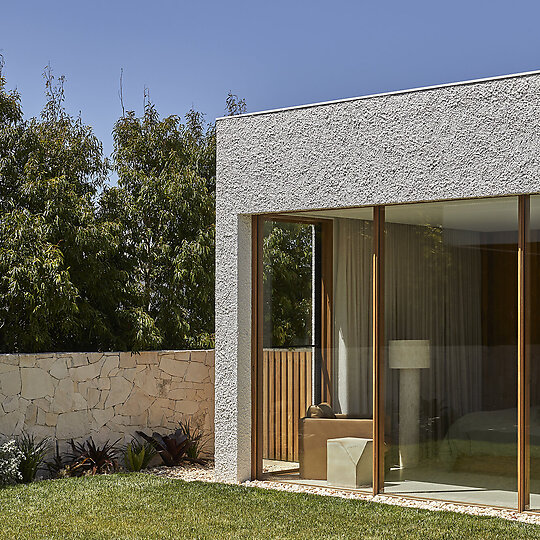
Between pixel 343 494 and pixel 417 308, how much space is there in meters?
2.38

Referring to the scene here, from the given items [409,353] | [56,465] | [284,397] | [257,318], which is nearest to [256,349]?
[257,318]

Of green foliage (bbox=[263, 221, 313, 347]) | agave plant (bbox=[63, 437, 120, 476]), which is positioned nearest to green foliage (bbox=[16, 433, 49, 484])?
agave plant (bbox=[63, 437, 120, 476])

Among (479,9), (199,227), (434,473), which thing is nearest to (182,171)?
(199,227)

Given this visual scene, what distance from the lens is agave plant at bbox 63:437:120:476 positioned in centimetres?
1120

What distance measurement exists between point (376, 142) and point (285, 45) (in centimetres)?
1965

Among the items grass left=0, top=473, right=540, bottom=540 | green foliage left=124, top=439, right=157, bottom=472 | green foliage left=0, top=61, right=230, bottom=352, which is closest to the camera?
grass left=0, top=473, right=540, bottom=540

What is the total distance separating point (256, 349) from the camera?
10.7m

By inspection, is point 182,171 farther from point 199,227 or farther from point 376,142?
point 376,142

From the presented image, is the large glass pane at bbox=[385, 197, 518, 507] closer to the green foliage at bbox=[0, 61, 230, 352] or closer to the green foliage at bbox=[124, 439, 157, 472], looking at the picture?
the green foliage at bbox=[124, 439, 157, 472]

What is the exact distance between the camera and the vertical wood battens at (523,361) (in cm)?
855

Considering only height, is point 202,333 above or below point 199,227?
below

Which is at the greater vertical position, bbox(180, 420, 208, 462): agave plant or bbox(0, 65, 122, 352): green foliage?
bbox(0, 65, 122, 352): green foliage

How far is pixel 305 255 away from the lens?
10.4 m

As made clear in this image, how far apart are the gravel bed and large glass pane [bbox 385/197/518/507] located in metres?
0.14
